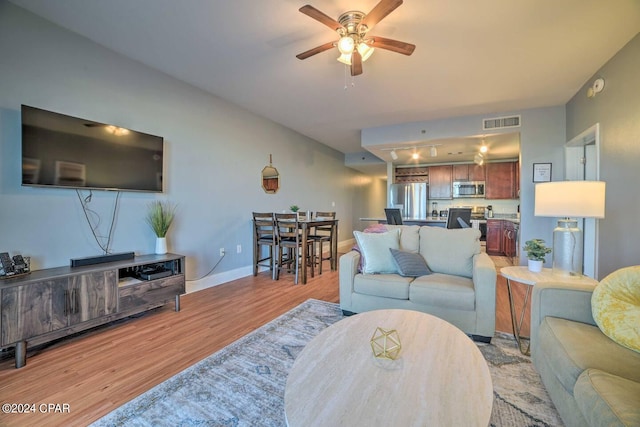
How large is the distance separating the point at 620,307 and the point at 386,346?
44.5 inches

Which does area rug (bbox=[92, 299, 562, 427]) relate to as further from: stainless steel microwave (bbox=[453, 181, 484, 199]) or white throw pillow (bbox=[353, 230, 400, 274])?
stainless steel microwave (bbox=[453, 181, 484, 199])

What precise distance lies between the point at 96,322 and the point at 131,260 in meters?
0.56

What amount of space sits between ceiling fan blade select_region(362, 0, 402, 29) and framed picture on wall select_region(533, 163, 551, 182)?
12.4 feet

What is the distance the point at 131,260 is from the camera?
99.7 inches

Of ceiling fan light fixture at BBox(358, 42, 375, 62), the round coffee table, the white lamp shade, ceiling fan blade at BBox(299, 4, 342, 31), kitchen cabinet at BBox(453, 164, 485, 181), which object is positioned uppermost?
ceiling fan light fixture at BBox(358, 42, 375, 62)

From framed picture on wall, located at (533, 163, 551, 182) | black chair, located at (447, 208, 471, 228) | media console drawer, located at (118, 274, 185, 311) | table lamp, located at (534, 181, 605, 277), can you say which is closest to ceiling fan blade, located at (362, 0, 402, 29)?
table lamp, located at (534, 181, 605, 277)

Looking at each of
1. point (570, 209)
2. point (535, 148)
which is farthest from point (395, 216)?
point (570, 209)

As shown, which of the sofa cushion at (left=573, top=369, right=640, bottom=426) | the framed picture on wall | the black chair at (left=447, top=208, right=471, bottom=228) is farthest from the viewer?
the black chair at (left=447, top=208, right=471, bottom=228)

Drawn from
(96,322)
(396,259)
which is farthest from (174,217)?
(396,259)

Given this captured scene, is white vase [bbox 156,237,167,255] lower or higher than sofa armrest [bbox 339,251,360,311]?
higher

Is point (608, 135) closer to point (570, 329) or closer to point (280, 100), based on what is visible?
point (570, 329)

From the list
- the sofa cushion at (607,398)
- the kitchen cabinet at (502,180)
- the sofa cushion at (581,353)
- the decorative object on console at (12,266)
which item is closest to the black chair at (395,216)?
the kitchen cabinet at (502,180)

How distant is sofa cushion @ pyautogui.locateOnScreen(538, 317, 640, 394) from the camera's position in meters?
1.12

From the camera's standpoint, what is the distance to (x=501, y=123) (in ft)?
14.2
